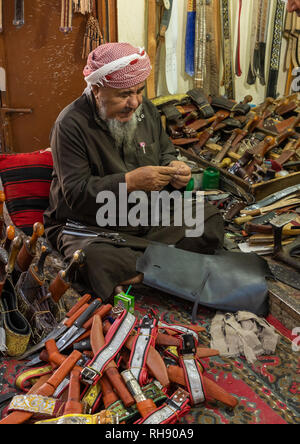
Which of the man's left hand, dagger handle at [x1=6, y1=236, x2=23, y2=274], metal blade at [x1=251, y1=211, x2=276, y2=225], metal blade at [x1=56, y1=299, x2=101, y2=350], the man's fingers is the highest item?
the man's fingers

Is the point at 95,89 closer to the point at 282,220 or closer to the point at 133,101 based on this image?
the point at 133,101

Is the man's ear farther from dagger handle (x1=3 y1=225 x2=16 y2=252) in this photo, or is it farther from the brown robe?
dagger handle (x1=3 y1=225 x2=16 y2=252)

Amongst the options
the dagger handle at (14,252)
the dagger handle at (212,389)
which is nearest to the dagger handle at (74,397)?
the dagger handle at (212,389)

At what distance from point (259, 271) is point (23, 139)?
3236mm

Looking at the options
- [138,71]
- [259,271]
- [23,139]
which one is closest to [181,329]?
[259,271]

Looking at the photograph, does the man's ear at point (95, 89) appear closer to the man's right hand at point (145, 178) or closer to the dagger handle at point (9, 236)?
the man's right hand at point (145, 178)

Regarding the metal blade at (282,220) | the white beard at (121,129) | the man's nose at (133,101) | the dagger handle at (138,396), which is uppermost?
the man's nose at (133,101)

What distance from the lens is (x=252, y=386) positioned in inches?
88.7

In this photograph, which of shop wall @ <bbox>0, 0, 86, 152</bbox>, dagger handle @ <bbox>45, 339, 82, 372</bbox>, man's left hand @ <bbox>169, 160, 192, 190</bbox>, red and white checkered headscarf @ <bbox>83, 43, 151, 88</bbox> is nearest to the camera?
dagger handle @ <bbox>45, 339, 82, 372</bbox>

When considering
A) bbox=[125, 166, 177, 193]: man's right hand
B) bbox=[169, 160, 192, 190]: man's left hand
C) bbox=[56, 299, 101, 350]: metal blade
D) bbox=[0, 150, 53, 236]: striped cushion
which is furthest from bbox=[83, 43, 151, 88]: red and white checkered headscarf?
bbox=[56, 299, 101, 350]: metal blade

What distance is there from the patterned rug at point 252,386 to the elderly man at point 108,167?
2.36ft

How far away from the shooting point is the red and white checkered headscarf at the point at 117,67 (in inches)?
107

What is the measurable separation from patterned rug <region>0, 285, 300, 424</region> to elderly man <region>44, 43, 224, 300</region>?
28.3 inches

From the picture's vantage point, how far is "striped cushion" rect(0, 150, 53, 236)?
330 cm
